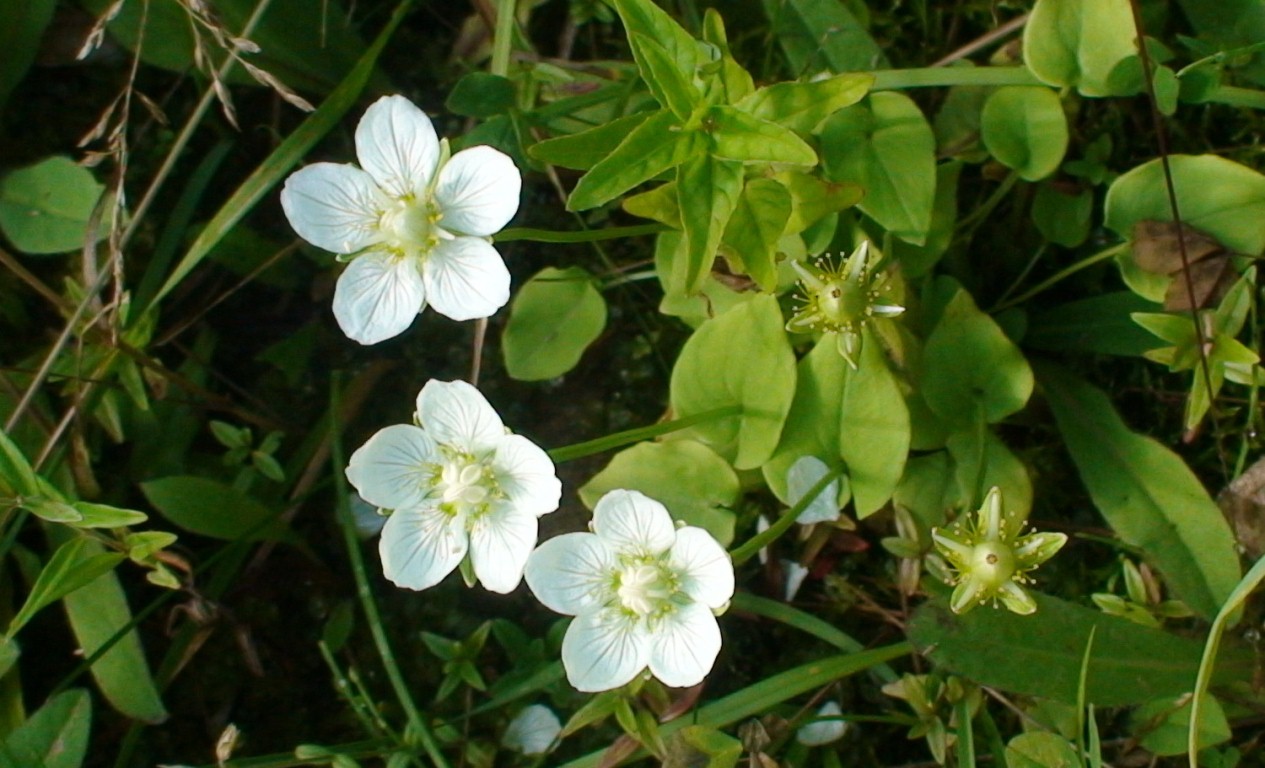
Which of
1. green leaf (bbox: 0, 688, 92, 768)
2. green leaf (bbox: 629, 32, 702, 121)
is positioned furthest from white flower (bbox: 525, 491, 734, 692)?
green leaf (bbox: 0, 688, 92, 768)

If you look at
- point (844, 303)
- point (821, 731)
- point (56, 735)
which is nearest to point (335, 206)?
point (844, 303)

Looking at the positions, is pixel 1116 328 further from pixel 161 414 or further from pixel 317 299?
pixel 161 414

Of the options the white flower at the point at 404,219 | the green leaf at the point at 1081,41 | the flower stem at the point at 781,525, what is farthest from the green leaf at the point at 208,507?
the green leaf at the point at 1081,41

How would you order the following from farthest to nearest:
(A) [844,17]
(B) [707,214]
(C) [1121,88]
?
(A) [844,17]
(C) [1121,88]
(B) [707,214]

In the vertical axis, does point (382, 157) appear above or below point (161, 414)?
above

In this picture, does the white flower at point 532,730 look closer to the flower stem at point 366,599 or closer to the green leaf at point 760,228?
the flower stem at point 366,599

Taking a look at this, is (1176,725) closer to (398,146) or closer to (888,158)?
(888,158)

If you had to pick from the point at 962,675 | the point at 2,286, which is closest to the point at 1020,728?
the point at 962,675

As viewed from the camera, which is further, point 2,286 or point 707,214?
point 2,286
